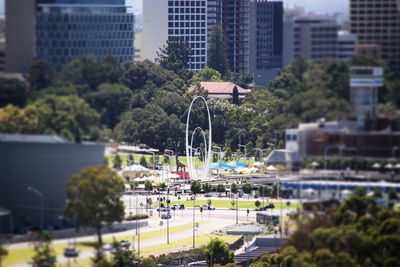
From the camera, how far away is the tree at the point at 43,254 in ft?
79.4

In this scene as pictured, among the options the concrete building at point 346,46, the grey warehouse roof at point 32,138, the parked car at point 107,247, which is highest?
the concrete building at point 346,46

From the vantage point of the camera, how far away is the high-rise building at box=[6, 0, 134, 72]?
2523cm

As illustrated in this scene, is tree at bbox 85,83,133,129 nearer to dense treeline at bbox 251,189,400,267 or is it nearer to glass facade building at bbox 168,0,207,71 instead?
dense treeline at bbox 251,189,400,267

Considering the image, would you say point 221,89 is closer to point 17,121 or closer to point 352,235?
point 17,121

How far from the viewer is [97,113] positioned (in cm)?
2572

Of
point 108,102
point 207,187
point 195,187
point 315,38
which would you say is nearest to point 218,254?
point 108,102

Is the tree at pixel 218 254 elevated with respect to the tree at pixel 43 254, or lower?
lower

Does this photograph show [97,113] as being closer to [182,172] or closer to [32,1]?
[32,1]

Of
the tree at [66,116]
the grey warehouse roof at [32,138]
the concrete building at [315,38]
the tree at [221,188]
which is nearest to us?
the grey warehouse roof at [32,138]

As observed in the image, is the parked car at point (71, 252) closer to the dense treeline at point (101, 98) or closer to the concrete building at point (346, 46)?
the dense treeline at point (101, 98)

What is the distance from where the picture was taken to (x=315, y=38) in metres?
26.2

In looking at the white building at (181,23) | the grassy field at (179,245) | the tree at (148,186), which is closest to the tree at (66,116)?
the grassy field at (179,245)

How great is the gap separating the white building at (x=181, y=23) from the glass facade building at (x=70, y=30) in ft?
262

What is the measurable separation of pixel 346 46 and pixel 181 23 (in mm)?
87123
